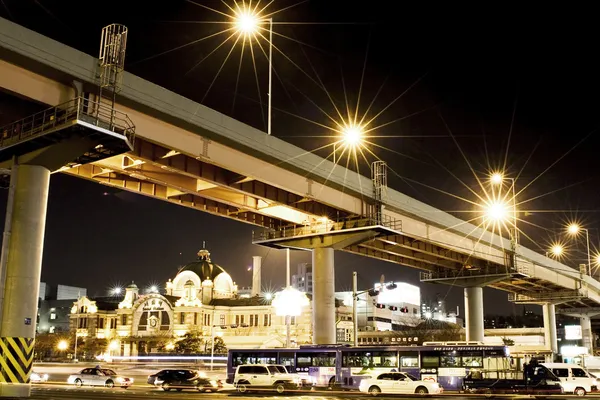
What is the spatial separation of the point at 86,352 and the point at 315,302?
303 ft

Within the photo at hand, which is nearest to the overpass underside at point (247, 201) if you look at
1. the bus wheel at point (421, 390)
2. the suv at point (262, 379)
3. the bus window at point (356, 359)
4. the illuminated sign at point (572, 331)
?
the bus window at point (356, 359)

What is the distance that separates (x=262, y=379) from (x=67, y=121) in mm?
19690

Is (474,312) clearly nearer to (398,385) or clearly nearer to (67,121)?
(398,385)

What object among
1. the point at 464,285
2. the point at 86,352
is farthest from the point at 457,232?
the point at 86,352

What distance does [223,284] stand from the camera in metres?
141

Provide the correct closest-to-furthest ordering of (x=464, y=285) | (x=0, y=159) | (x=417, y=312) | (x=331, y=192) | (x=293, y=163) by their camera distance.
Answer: (x=0, y=159) < (x=293, y=163) < (x=331, y=192) < (x=464, y=285) < (x=417, y=312)

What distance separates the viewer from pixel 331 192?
47.3m

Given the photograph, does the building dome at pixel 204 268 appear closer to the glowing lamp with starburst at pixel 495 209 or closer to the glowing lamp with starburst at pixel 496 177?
the glowing lamp with starburst at pixel 495 209

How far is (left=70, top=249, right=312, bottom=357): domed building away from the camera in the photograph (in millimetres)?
121625

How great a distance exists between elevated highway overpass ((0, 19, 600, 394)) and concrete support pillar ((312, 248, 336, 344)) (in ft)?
0.26

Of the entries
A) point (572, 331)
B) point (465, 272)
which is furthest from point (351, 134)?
point (572, 331)

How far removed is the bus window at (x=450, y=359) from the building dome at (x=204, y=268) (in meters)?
102

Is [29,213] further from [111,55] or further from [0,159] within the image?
[111,55]

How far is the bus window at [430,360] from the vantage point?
4141 centimetres
